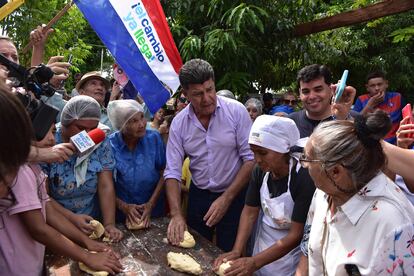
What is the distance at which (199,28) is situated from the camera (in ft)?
20.3

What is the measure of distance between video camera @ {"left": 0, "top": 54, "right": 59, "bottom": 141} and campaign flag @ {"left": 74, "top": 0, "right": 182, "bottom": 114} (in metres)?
1.60

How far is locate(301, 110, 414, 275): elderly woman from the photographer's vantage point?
1.50 m

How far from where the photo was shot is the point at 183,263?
2252 mm

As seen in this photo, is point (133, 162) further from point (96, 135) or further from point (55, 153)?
point (55, 153)

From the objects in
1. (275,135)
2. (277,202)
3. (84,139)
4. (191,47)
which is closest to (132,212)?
(84,139)

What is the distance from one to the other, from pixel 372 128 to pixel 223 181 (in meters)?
1.77

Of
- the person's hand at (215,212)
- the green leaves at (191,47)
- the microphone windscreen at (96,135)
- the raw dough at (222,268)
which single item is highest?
the microphone windscreen at (96,135)

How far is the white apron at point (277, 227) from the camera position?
7.70ft

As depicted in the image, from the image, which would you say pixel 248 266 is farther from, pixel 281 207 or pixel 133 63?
pixel 133 63

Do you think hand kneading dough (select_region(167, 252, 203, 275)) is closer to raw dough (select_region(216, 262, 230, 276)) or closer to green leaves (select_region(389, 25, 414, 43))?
raw dough (select_region(216, 262, 230, 276))

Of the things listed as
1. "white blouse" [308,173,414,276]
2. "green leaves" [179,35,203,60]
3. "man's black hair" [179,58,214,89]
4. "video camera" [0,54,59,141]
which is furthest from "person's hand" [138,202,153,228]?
"green leaves" [179,35,203,60]

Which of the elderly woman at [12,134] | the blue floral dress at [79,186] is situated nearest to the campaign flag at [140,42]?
the blue floral dress at [79,186]

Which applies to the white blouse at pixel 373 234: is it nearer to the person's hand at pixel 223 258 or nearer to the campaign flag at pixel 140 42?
the person's hand at pixel 223 258

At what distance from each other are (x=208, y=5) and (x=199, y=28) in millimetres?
426
